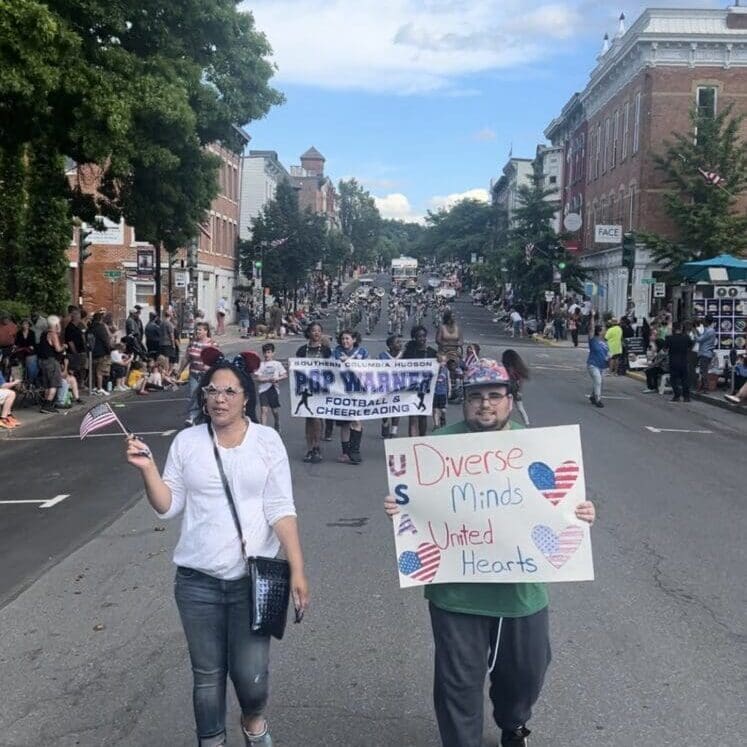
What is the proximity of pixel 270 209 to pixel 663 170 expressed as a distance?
83.7 feet

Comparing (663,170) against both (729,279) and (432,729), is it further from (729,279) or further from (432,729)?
(432,729)

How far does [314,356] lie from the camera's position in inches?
535

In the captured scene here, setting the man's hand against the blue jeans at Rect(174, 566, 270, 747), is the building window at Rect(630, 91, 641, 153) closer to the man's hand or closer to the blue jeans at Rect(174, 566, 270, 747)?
the man's hand

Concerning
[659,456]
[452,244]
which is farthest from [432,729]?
[452,244]

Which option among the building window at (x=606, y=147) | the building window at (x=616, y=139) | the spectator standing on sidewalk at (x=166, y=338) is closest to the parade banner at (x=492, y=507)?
the spectator standing on sidewalk at (x=166, y=338)

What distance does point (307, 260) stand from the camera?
6100 cm

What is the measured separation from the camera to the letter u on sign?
4262 millimetres

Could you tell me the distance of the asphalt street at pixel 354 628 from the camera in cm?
476

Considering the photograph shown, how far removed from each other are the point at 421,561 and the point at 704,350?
70.2 ft

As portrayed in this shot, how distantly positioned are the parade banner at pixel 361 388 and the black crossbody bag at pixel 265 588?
351 inches

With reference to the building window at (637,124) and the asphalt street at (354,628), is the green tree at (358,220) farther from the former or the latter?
the asphalt street at (354,628)

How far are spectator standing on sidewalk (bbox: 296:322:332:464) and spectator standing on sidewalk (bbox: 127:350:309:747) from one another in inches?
341

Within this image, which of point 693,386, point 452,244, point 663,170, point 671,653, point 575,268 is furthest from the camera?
point 452,244

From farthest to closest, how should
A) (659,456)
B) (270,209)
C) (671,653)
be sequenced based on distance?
(270,209) < (659,456) < (671,653)
